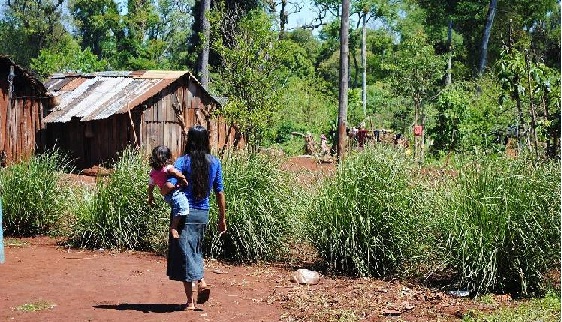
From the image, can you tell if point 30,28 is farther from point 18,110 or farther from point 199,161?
point 199,161

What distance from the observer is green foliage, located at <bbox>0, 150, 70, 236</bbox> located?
1028cm

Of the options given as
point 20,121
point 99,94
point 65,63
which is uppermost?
point 65,63

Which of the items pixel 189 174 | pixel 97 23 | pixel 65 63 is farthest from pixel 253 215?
pixel 97 23

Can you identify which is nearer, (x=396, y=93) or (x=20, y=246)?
(x=20, y=246)

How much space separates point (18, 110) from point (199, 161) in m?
13.8

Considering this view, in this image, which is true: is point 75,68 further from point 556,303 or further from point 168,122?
point 556,303

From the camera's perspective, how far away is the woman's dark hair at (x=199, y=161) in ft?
20.2

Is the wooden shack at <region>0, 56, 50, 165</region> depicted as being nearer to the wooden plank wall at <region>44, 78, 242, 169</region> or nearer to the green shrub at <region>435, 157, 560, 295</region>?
the wooden plank wall at <region>44, 78, 242, 169</region>

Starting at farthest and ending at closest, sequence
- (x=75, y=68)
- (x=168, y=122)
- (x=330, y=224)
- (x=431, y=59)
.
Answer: (x=75, y=68), (x=431, y=59), (x=168, y=122), (x=330, y=224)

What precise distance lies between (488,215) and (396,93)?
26.2m

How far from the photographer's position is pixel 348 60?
18609 millimetres

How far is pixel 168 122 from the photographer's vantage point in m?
20.5

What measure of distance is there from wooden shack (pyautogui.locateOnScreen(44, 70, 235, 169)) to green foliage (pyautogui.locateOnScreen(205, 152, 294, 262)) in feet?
32.9

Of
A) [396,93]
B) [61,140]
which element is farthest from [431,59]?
[61,140]
